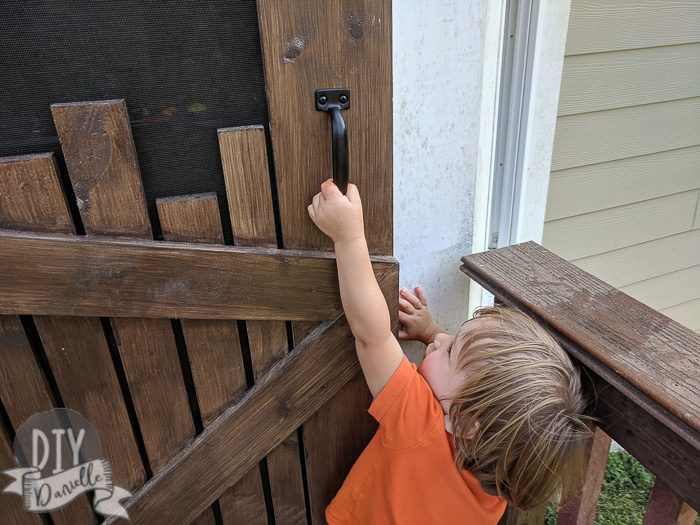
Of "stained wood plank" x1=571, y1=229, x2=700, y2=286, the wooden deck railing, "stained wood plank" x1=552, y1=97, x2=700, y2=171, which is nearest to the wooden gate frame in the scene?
the wooden deck railing

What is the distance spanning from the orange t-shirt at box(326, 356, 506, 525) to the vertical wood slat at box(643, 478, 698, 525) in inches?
11.9

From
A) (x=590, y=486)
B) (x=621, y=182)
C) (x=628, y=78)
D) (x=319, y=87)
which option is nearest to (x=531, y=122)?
(x=628, y=78)

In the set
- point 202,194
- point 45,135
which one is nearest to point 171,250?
point 202,194

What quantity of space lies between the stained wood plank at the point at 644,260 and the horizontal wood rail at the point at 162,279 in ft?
4.54

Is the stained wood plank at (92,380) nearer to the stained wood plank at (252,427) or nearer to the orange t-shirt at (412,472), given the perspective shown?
the stained wood plank at (252,427)

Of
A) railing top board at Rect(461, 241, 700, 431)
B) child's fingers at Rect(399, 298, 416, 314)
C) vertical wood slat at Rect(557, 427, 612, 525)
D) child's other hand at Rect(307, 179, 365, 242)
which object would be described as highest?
child's other hand at Rect(307, 179, 365, 242)

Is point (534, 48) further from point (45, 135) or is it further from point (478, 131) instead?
point (45, 135)

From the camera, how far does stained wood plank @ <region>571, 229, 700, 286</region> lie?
218cm

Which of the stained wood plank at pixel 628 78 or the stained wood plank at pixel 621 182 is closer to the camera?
the stained wood plank at pixel 628 78

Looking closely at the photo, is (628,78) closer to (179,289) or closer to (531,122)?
(531,122)

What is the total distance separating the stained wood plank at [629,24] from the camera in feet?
5.41

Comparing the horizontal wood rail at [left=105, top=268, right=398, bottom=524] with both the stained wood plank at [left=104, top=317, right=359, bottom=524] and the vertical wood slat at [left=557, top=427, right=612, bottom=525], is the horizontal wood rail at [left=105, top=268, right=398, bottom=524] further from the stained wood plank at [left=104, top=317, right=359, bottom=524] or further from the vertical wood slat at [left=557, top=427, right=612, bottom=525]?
the vertical wood slat at [left=557, top=427, right=612, bottom=525]

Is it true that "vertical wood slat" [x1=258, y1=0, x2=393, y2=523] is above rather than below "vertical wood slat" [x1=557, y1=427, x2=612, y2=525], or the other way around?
above

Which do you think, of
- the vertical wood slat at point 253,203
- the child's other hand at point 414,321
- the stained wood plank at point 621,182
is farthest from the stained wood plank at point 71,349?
the stained wood plank at point 621,182
